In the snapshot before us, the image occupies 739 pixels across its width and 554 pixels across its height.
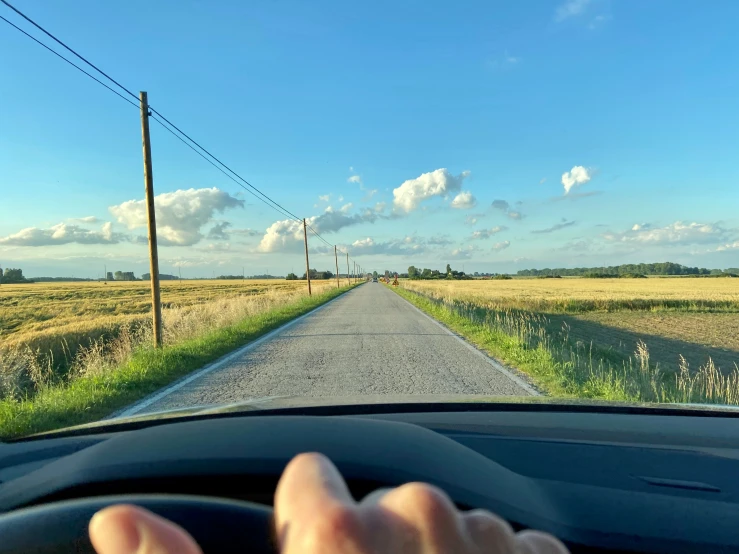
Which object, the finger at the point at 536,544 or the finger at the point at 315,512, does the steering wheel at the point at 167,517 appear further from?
the finger at the point at 536,544

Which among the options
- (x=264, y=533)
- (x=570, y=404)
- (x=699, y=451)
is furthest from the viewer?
(x=570, y=404)

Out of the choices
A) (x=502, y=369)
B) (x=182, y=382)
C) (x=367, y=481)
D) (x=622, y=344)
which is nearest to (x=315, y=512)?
(x=367, y=481)

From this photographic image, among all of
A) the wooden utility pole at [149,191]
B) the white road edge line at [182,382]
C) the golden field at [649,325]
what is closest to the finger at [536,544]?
the white road edge line at [182,382]

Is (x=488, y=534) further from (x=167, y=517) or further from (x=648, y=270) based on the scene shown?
(x=648, y=270)

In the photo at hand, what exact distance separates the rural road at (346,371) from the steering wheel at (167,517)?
4.08m

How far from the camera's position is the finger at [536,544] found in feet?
2.24

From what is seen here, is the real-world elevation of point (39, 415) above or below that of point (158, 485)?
below

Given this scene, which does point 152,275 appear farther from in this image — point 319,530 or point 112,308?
point 112,308

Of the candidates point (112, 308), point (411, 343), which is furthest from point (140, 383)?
point (112, 308)

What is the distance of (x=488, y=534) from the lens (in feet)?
2.10

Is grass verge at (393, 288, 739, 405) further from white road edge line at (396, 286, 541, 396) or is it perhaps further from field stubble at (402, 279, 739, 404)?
white road edge line at (396, 286, 541, 396)

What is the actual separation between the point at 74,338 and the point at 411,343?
36.8 ft

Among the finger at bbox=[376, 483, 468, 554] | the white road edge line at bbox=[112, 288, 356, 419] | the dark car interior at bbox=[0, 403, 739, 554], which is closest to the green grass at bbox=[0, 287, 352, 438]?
the white road edge line at bbox=[112, 288, 356, 419]

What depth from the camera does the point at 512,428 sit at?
237cm
